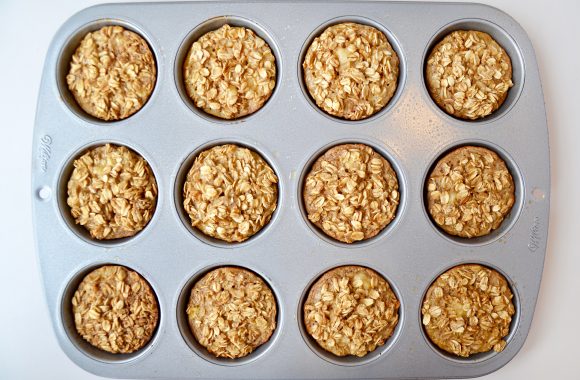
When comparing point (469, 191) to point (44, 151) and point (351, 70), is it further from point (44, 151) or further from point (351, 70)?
point (44, 151)

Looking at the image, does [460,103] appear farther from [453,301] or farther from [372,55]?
[453,301]

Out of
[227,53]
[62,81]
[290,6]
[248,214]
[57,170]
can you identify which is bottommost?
[248,214]

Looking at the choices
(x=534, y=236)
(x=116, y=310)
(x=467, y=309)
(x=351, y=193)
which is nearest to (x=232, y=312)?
(x=116, y=310)

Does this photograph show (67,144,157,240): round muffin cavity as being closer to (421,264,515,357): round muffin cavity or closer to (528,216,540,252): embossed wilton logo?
(421,264,515,357): round muffin cavity

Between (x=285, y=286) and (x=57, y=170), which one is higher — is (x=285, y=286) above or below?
below

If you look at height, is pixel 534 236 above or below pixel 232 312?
above

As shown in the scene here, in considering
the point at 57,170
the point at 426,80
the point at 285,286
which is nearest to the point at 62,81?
the point at 57,170

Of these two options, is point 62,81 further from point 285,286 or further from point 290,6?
point 285,286

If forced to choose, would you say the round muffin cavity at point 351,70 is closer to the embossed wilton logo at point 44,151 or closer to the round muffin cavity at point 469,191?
the round muffin cavity at point 469,191

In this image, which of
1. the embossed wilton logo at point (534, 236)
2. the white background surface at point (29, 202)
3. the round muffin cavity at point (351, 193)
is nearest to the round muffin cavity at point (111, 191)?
the white background surface at point (29, 202)
